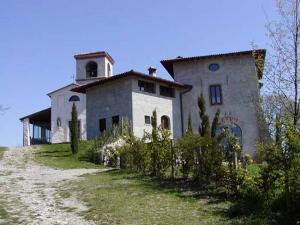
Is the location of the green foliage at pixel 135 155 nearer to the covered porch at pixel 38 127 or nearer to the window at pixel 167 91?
the window at pixel 167 91

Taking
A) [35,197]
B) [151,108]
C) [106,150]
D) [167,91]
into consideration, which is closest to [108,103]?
[151,108]

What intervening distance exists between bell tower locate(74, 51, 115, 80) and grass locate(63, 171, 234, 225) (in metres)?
33.9

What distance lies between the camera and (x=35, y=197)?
13.3 m

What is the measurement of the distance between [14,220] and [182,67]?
29665 millimetres

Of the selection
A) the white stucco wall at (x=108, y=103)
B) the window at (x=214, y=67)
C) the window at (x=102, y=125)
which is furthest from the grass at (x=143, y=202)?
the window at (x=214, y=67)

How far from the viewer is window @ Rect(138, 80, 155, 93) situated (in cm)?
3438

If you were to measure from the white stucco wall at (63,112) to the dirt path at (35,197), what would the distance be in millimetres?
23203

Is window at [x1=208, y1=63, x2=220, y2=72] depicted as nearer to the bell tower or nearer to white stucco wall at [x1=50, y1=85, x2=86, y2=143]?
the bell tower

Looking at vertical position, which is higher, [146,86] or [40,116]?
[146,86]

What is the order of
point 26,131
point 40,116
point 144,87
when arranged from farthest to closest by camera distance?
point 40,116
point 26,131
point 144,87

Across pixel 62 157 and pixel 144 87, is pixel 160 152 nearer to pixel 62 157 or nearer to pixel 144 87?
pixel 62 157

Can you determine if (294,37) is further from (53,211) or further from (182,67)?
(182,67)

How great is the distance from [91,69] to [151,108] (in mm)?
16718

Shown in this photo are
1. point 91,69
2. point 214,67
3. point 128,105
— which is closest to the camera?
point 128,105
